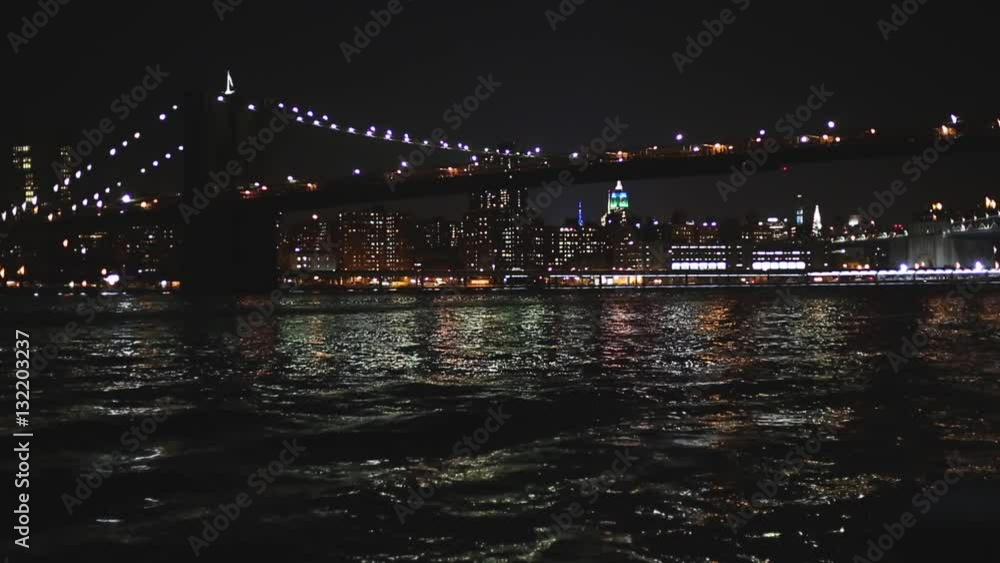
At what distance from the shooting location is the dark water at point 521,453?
5473mm

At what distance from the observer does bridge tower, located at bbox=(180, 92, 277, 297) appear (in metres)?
55.0

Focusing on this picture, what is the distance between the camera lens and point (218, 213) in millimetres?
55031

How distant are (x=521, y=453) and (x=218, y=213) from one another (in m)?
50.3

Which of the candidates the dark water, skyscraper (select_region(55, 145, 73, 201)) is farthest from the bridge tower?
A: the dark water

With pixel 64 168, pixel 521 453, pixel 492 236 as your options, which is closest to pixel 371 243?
pixel 492 236

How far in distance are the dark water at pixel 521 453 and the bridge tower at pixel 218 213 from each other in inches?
1489

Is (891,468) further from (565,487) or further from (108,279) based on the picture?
(108,279)

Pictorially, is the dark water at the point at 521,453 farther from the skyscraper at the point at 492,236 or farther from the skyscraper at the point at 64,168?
the skyscraper at the point at 492,236

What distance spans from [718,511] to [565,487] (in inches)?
46.7

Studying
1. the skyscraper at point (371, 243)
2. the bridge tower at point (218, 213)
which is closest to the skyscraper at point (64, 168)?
the bridge tower at point (218, 213)

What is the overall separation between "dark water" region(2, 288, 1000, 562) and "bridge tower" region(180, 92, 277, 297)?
3782 centimetres

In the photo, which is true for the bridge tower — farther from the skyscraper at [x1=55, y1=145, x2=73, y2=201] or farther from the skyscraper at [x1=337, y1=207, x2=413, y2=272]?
the skyscraper at [x1=337, y1=207, x2=413, y2=272]

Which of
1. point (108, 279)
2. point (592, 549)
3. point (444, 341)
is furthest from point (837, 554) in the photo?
point (108, 279)

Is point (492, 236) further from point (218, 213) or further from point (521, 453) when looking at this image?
point (521, 453)
